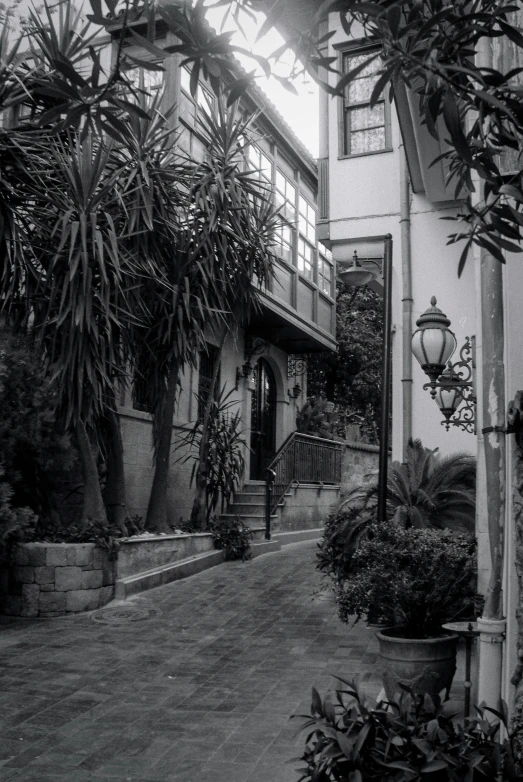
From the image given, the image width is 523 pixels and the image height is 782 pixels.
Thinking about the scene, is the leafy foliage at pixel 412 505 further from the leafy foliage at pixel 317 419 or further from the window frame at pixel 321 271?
the window frame at pixel 321 271

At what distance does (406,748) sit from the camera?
278 cm

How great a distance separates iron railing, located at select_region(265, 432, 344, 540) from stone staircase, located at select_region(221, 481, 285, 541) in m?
0.20

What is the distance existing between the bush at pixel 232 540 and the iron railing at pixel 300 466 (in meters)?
1.01

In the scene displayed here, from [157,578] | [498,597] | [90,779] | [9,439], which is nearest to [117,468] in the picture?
[157,578]

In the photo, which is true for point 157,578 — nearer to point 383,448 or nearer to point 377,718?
point 383,448

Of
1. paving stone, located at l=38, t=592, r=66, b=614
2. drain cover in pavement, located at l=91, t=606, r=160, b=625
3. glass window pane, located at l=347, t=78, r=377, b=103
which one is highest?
glass window pane, located at l=347, t=78, r=377, b=103

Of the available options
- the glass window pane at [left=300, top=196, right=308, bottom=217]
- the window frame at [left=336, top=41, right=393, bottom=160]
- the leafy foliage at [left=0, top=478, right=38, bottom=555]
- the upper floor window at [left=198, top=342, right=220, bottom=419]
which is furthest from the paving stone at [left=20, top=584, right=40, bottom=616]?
the glass window pane at [left=300, top=196, right=308, bottom=217]

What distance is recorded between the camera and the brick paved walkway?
440cm

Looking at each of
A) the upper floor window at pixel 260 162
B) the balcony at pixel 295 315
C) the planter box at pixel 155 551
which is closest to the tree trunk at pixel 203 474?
the planter box at pixel 155 551

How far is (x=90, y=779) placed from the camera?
412cm

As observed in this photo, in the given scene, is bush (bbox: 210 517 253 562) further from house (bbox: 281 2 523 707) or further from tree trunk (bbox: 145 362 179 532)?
house (bbox: 281 2 523 707)

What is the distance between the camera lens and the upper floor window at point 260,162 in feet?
47.4

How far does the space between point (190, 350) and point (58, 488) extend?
246 cm

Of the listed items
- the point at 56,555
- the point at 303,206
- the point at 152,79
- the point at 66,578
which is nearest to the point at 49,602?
the point at 66,578
